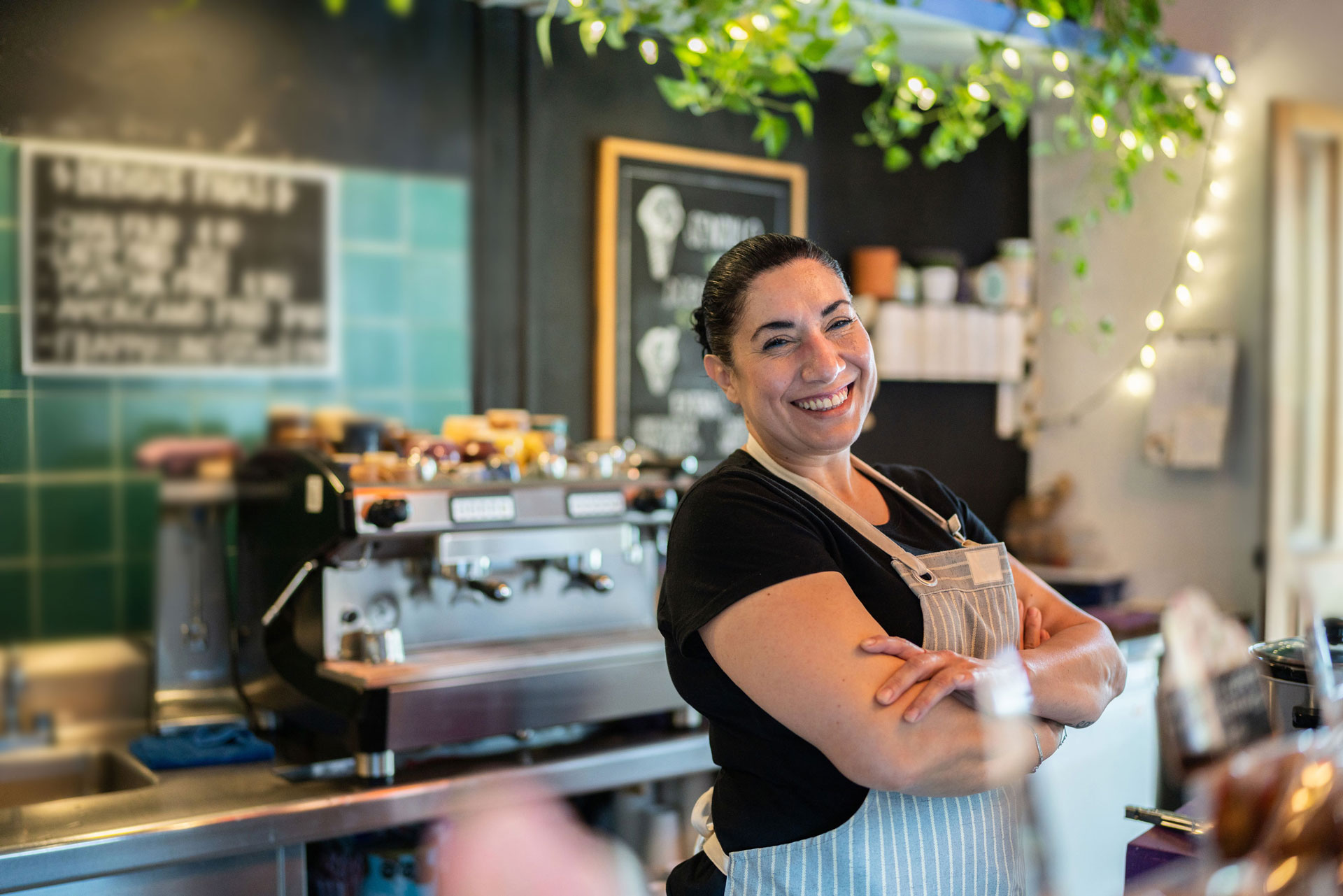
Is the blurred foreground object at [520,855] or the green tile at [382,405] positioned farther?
the green tile at [382,405]

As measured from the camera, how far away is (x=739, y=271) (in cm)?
150

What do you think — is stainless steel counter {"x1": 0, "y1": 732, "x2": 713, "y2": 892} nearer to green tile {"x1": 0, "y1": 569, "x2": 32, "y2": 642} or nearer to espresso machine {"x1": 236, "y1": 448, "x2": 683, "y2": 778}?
espresso machine {"x1": 236, "y1": 448, "x2": 683, "y2": 778}

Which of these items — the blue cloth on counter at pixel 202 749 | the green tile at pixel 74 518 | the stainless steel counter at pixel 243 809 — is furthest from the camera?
the green tile at pixel 74 518

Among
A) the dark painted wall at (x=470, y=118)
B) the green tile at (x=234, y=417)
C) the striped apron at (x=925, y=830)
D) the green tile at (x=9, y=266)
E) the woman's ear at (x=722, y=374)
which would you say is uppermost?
the dark painted wall at (x=470, y=118)

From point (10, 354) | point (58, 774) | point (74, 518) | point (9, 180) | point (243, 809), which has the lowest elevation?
point (58, 774)

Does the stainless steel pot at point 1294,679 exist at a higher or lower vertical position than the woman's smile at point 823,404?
lower

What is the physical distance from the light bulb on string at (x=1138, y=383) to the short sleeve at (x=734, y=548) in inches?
115

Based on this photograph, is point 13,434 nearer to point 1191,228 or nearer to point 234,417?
point 234,417

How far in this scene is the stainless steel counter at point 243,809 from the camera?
1.79 meters

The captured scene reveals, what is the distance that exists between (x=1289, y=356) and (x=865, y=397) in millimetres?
2508

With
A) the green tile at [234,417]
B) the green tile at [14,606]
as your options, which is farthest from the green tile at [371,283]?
the green tile at [14,606]

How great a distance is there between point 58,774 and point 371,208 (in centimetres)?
140

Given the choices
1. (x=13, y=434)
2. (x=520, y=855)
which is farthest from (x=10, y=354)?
(x=520, y=855)

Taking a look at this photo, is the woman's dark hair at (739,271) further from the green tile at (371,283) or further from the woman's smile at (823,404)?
the green tile at (371,283)
